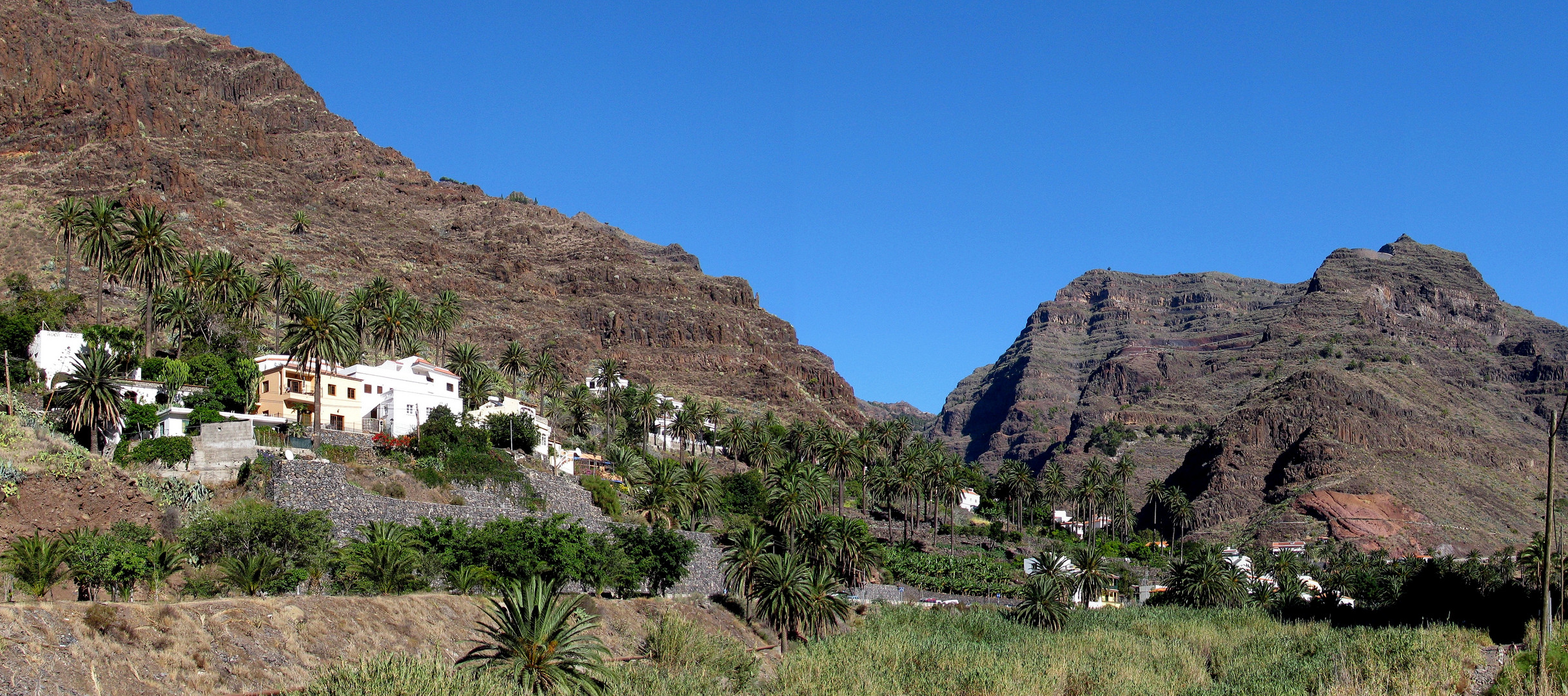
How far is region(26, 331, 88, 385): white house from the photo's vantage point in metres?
68.7

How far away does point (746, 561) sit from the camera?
63.6 meters

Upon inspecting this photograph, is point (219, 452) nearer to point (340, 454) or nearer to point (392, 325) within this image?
point (340, 454)

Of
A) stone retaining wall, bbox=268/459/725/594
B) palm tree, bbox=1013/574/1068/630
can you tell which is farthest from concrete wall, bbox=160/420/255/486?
palm tree, bbox=1013/574/1068/630

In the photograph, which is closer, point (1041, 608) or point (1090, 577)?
point (1041, 608)

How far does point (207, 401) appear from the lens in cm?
6581

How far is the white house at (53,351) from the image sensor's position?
68688 millimetres

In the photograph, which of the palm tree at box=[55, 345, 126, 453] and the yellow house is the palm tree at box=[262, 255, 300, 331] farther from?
the palm tree at box=[55, 345, 126, 453]

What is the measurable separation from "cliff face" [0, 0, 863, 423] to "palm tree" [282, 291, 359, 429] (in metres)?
63.0

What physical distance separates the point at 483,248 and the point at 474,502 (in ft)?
440

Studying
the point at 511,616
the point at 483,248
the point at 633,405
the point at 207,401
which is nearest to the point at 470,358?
the point at 633,405

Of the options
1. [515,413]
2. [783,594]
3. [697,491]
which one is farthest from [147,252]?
[783,594]

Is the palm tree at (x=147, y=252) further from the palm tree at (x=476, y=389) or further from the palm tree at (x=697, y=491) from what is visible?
the palm tree at (x=697, y=491)

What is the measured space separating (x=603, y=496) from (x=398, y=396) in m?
15.2

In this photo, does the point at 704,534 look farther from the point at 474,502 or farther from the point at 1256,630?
the point at 1256,630
